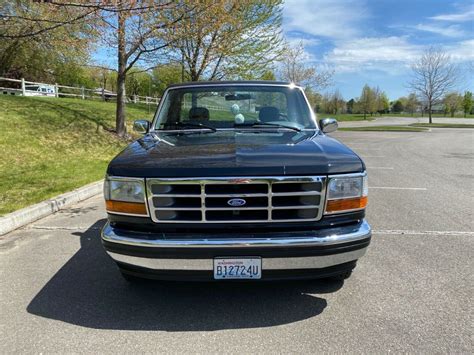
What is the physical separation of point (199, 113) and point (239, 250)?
209 cm

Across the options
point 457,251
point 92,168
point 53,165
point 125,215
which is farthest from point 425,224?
point 53,165

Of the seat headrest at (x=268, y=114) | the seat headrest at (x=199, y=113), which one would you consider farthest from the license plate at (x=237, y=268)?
the seat headrest at (x=199, y=113)

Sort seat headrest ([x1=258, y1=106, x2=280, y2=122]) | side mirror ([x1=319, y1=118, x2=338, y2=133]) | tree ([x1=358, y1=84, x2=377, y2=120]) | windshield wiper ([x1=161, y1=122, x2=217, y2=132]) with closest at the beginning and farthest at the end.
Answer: windshield wiper ([x1=161, y1=122, x2=217, y2=132])
seat headrest ([x1=258, y1=106, x2=280, y2=122])
side mirror ([x1=319, y1=118, x2=338, y2=133])
tree ([x1=358, y1=84, x2=377, y2=120])

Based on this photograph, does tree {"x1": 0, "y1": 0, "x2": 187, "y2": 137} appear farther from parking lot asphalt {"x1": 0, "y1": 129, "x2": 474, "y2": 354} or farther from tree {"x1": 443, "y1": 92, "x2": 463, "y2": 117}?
tree {"x1": 443, "y1": 92, "x2": 463, "y2": 117}

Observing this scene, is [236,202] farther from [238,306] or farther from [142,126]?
[142,126]

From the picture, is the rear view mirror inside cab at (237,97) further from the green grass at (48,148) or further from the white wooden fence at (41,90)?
the white wooden fence at (41,90)

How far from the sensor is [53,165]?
920cm

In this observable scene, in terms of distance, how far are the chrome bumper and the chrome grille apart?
15 cm

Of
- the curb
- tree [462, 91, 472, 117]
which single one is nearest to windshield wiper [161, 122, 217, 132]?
the curb

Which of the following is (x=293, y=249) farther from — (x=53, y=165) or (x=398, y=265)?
(x=53, y=165)

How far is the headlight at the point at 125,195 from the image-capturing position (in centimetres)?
283

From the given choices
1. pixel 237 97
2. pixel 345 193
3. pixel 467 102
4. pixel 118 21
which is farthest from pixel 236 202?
pixel 467 102

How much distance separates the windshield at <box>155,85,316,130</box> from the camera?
13.7 feet

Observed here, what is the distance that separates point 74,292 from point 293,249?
6.53 ft
